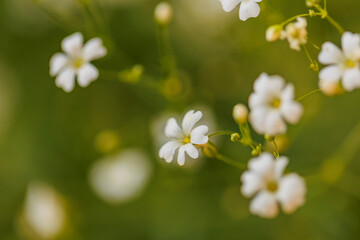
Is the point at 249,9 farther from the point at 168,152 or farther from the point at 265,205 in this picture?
the point at 265,205

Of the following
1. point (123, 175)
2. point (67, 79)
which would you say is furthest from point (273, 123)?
point (123, 175)

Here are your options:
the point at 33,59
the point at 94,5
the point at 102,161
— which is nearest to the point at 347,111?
the point at 102,161

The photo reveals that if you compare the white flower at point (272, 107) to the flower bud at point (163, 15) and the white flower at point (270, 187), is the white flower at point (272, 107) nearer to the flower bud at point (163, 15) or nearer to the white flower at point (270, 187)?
the white flower at point (270, 187)

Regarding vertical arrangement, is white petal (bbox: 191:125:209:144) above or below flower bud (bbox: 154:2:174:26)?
below

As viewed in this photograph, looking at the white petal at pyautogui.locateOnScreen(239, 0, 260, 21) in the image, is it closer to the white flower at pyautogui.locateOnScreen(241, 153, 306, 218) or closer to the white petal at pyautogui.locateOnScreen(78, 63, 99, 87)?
the white flower at pyautogui.locateOnScreen(241, 153, 306, 218)

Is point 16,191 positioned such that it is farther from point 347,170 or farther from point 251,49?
point 347,170

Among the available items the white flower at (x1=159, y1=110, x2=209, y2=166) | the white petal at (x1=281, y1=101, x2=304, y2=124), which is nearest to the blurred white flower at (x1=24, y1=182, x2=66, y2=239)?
the white flower at (x1=159, y1=110, x2=209, y2=166)
